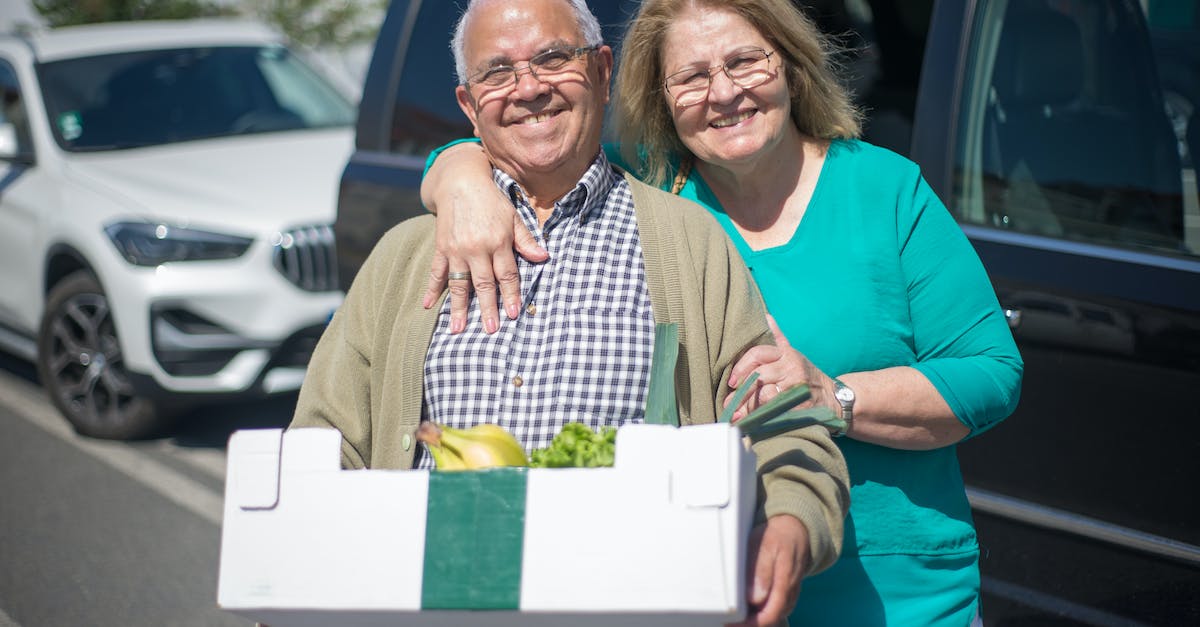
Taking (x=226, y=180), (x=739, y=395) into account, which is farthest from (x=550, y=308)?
(x=226, y=180)

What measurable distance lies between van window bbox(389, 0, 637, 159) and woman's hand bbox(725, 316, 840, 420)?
2.07 metres

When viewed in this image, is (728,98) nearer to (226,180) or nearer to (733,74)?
(733,74)

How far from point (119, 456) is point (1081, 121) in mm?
4319

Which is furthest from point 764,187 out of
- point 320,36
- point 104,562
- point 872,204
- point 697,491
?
point 320,36

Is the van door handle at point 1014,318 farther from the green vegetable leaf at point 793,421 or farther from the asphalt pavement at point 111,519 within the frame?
the asphalt pavement at point 111,519

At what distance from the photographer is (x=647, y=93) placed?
2342mm

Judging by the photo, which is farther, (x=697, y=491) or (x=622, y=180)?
(x=622, y=180)

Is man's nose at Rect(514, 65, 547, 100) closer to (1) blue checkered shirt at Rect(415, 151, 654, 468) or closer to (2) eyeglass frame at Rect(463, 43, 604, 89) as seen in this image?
(2) eyeglass frame at Rect(463, 43, 604, 89)

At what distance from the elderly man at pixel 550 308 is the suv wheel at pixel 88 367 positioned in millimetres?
4036

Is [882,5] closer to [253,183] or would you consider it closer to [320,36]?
[253,183]

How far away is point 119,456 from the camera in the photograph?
5676 millimetres

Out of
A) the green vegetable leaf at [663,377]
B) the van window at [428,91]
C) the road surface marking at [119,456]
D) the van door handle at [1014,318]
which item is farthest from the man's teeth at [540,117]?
the road surface marking at [119,456]

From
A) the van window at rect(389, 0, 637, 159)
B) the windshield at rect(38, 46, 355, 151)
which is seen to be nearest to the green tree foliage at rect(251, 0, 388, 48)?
the windshield at rect(38, 46, 355, 151)

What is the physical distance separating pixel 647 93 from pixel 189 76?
528 centimetres
